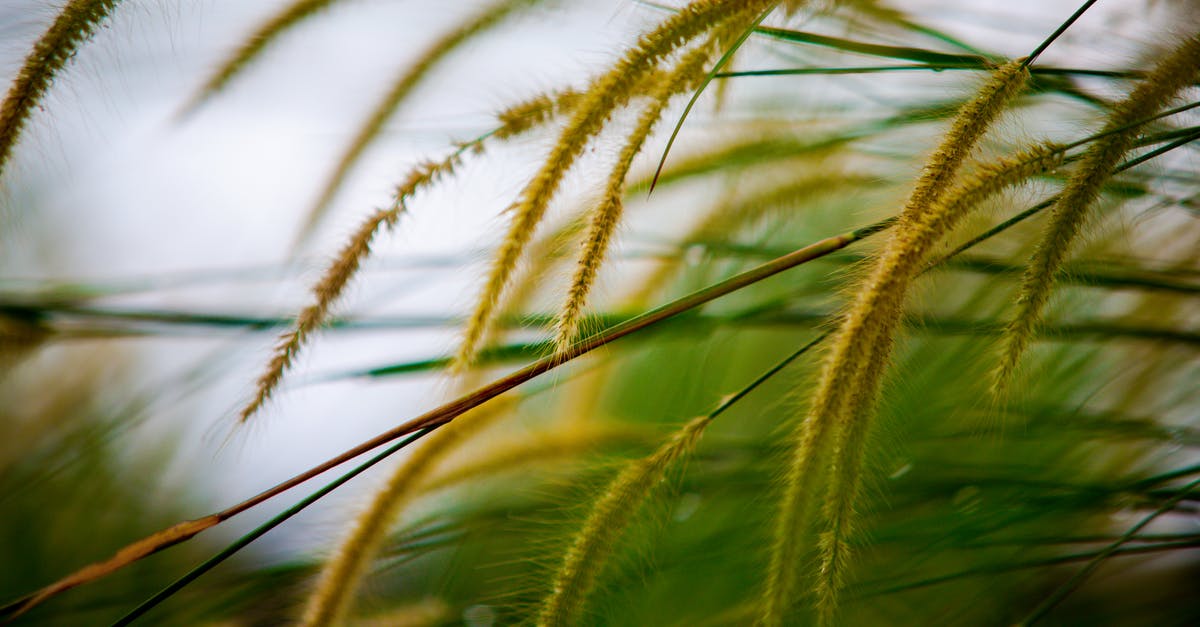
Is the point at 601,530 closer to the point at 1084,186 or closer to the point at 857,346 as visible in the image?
the point at 857,346

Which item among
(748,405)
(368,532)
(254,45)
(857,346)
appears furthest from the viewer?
(748,405)

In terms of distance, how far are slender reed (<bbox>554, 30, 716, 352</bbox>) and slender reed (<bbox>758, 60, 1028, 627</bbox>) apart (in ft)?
0.40

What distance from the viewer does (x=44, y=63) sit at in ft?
1.12

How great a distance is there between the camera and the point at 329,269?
381 mm

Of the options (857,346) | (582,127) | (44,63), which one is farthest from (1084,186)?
(44,63)

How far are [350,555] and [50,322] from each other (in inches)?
11.9

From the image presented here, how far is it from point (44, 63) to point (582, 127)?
0.26 metres

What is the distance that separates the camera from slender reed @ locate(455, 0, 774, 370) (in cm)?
36

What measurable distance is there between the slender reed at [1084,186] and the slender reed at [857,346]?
0.05m

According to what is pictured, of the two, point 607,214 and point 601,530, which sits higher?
point 607,214

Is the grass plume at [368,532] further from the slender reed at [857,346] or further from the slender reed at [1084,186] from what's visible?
the slender reed at [1084,186]

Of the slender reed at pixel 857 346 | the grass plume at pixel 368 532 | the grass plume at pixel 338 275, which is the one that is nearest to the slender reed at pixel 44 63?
the grass plume at pixel 338 275

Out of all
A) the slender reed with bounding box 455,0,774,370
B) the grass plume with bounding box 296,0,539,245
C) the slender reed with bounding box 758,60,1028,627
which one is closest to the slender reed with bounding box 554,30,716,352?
the slender reed with bounding box 455,0,774,370

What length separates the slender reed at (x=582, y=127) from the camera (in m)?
0.36
